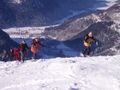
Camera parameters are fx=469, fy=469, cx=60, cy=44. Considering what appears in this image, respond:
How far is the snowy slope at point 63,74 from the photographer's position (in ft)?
166

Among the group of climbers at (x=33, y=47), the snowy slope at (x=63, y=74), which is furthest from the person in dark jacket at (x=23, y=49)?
the snowy slope at (x=63, y=74)

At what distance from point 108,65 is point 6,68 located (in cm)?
1297

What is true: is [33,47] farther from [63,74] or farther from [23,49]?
[63,74]

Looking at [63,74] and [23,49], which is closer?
[63,74]

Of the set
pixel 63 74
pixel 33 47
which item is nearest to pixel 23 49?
pixel 33 47

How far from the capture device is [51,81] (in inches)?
2068

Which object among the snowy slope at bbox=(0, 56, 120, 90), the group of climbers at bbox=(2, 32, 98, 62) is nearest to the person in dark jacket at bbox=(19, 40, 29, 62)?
the group of climbers at bbox=(2, 32, 98, 62)

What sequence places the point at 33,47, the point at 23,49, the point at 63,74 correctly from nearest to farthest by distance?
1. the point at 63,74
2. the point at 23,49
3. the point at 33,47

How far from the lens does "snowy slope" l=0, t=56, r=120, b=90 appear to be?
50.7 metres

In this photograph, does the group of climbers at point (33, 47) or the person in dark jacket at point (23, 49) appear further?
the group of climbers at point (33, 47)

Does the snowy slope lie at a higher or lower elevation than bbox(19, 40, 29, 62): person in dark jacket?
lower

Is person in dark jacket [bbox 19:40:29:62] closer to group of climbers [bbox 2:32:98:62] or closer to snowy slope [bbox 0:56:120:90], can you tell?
group of climbers [bbox 2:32:98:62]

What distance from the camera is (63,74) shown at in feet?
181

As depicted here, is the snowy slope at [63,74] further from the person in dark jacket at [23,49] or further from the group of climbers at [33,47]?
the group of climbers at [33,47]
